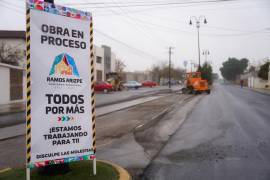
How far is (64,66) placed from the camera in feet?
18.6

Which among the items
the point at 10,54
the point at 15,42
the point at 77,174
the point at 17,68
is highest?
the point at 15,42

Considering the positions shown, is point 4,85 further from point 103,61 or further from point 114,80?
point 103,61

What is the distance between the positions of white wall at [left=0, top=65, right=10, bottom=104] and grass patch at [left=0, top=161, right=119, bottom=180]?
20.1 m

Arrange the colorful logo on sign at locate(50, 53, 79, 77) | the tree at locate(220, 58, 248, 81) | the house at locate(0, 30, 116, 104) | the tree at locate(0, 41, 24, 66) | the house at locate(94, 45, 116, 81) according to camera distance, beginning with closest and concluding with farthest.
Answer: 1. the colorful logo on sign at locate(50, 53, 79, 77)
2. the house at locate(0, 30, 116, 104)
3. the tree at locate(0, 41, 24, 66)
4. the house at locate(94, 45, 116, 81)
5. the tree at locate(220, 58, 248, 81)

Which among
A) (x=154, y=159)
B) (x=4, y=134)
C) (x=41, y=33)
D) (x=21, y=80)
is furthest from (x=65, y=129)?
(x=21, y=80)

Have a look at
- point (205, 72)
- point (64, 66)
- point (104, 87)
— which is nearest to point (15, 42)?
point (104, 87)

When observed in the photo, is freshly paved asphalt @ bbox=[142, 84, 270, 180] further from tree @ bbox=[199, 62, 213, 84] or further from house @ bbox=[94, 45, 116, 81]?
tree @ bbox=[199, 62, 213, 84]

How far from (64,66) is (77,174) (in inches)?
78.3

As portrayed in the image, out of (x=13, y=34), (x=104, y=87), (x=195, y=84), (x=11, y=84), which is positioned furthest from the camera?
(x=104, y=87)

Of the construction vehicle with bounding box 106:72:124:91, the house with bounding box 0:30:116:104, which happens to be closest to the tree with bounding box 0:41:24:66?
the house with bounding box 0:30:116:104

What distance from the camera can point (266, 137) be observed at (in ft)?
33.6

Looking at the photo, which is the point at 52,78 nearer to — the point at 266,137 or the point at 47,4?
the point at 47,4

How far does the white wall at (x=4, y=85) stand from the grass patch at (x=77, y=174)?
791 inches

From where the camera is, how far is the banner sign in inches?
210
